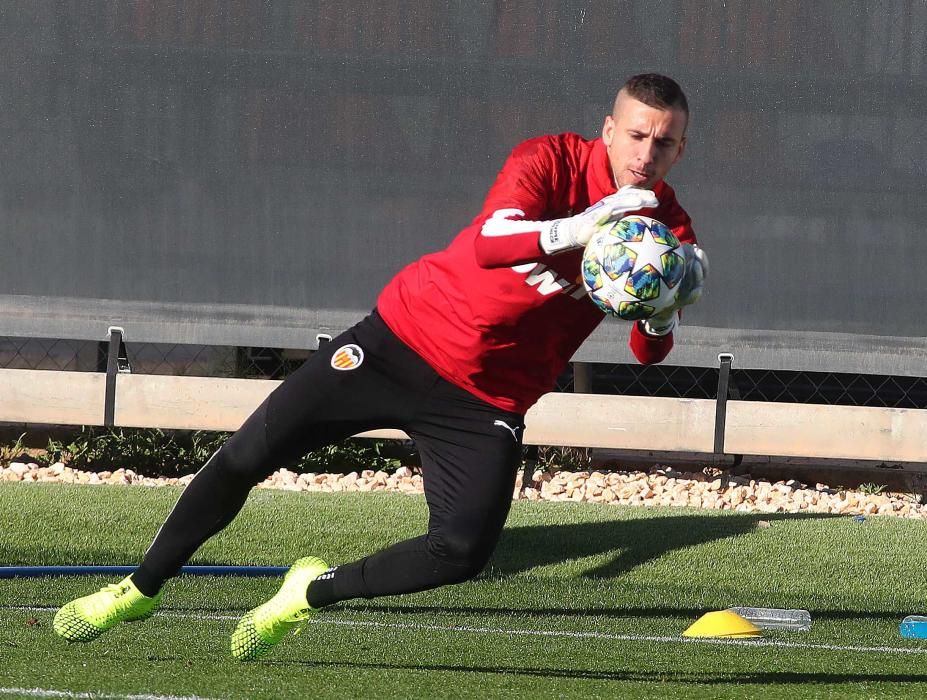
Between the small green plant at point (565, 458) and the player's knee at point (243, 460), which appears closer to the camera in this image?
the player's knee at point (243, 460)

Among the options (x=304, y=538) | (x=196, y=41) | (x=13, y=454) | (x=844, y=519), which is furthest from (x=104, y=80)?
(x=844, y=519)

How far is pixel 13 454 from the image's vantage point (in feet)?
34.1

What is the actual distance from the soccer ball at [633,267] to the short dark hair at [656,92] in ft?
1.14

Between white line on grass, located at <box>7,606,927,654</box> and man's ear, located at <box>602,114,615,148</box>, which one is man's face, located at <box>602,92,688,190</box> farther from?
white line on grass, located at <box>7,606,927,654</box>

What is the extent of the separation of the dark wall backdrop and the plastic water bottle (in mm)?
3570

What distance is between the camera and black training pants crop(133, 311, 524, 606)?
423 centimetres

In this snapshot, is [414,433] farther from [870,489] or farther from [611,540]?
[870,489]

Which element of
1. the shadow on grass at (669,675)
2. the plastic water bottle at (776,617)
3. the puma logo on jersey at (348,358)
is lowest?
the plastic water bottle at (776,617)

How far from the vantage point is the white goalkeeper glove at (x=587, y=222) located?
370 cm

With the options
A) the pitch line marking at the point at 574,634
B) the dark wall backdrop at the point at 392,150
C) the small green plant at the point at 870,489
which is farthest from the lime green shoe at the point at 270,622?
the small green plant at the point at 870,489

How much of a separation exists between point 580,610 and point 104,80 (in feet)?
18.8

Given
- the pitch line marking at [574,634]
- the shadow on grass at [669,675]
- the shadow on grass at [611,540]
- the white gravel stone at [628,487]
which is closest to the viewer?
the shadow on grass at [669,675]

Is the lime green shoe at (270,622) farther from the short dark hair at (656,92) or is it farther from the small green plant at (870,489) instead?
the small green plant at (870,489)

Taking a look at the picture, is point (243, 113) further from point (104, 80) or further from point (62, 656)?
point (62, 656)
